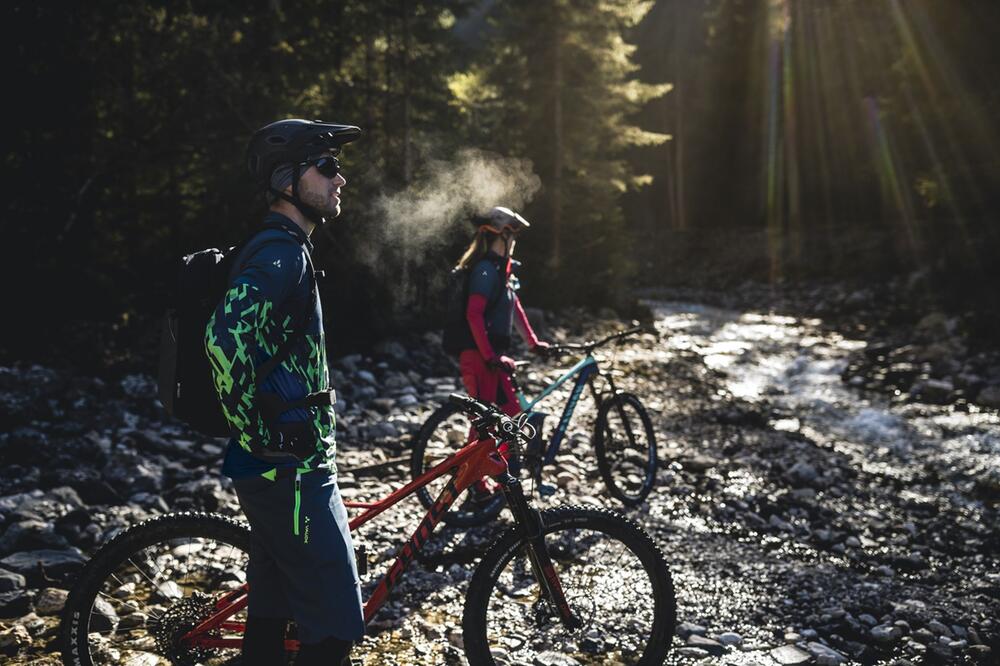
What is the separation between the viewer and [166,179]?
16984 mm

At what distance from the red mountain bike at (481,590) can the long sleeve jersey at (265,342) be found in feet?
3.61

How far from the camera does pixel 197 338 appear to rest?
112 inches

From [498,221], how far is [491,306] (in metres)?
0.79

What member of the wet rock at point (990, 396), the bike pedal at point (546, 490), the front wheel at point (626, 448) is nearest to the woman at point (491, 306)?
the bike pedal at point (546, 490)

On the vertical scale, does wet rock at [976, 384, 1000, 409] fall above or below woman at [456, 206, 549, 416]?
below

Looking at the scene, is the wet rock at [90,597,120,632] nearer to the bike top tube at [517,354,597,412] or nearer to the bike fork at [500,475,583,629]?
the bike fork at [500,475,583,629]

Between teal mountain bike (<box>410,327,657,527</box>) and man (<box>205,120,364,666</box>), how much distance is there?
355cm

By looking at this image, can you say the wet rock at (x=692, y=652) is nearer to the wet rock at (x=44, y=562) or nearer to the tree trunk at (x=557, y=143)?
the wet rock at (x=44, y=562)

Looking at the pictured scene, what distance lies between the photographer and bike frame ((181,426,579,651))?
371cm

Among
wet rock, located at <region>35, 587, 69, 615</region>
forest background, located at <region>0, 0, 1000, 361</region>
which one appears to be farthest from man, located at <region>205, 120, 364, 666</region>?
forest background, located at <region>0, 0, 1000, 361</region>

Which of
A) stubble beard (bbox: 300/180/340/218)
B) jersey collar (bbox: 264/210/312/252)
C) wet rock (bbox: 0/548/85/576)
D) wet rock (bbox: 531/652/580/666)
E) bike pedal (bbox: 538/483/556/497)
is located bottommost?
wet rock (bbox: 531/652/580/666)

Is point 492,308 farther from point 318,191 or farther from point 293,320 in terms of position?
point 293,320

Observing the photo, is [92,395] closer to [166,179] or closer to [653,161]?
[166,179]

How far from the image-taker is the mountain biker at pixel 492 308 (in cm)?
626
